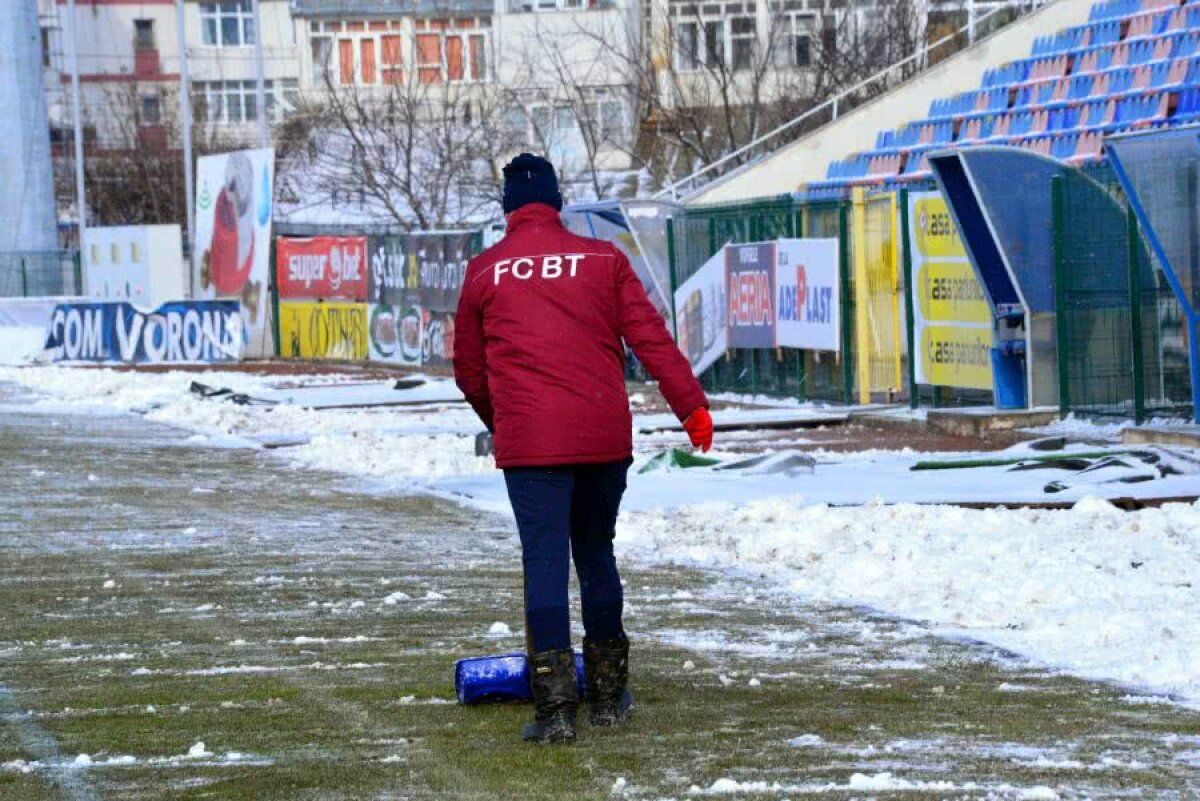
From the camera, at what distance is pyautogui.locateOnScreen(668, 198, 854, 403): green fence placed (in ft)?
74.0

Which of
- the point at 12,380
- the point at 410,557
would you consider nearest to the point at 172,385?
the point at 12,380

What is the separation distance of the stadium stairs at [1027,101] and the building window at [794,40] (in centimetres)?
1431

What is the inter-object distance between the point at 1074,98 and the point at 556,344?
76.9ft

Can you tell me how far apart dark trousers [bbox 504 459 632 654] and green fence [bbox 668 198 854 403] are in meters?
15.6

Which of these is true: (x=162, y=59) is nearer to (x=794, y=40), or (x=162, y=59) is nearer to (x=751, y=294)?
(x=794, y=40)

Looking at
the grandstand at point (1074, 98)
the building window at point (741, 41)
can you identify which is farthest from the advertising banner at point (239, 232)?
the building window at point (741, 41)

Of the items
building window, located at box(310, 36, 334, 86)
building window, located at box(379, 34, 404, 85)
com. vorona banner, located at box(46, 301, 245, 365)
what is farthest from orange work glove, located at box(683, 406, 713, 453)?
building window, located at box(310, 36, 334, 86)

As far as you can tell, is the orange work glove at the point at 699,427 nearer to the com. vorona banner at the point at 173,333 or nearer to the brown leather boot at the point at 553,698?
the brown leather boot at the point at 553,698

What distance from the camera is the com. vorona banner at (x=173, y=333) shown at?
39062 mm

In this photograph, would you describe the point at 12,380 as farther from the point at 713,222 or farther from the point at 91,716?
the point at 91,716

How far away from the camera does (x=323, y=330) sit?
3912cm

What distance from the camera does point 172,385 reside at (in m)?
31.1

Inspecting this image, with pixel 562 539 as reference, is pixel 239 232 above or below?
above

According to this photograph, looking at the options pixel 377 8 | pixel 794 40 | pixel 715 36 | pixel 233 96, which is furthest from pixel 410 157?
pixel 233 96
